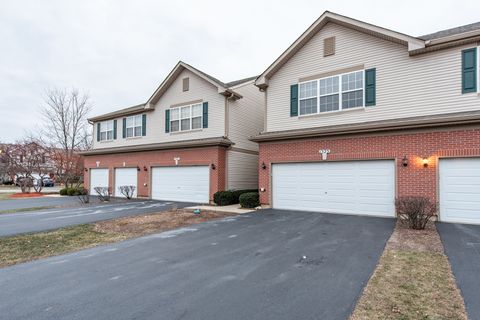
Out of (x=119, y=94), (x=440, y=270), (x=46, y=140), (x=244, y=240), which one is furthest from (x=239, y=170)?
(x=119, y=94)

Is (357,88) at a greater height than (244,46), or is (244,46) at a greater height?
(244,46)

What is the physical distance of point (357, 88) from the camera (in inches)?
465

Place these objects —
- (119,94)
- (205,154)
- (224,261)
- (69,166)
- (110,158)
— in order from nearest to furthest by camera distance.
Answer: (224,261)
(205,154)
(110,158)
(69,166)
(119,94)

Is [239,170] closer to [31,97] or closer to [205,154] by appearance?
[205,154]

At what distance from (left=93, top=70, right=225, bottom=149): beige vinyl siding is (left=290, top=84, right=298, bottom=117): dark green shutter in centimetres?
442

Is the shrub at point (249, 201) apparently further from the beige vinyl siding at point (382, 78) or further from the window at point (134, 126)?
the window at point (134, 126)

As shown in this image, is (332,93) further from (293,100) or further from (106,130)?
(106,130)

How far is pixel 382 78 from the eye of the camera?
36.9ft

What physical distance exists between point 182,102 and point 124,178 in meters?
7.63

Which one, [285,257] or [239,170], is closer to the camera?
[285,257]

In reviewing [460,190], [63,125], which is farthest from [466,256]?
[63,125]

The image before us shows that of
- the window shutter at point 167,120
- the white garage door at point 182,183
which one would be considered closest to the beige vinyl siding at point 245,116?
the white garage door at point 182,183

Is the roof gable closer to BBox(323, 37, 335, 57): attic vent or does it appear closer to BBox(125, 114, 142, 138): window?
BBox(323, 37, 335, 57): attic vent

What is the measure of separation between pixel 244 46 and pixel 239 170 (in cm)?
2142
